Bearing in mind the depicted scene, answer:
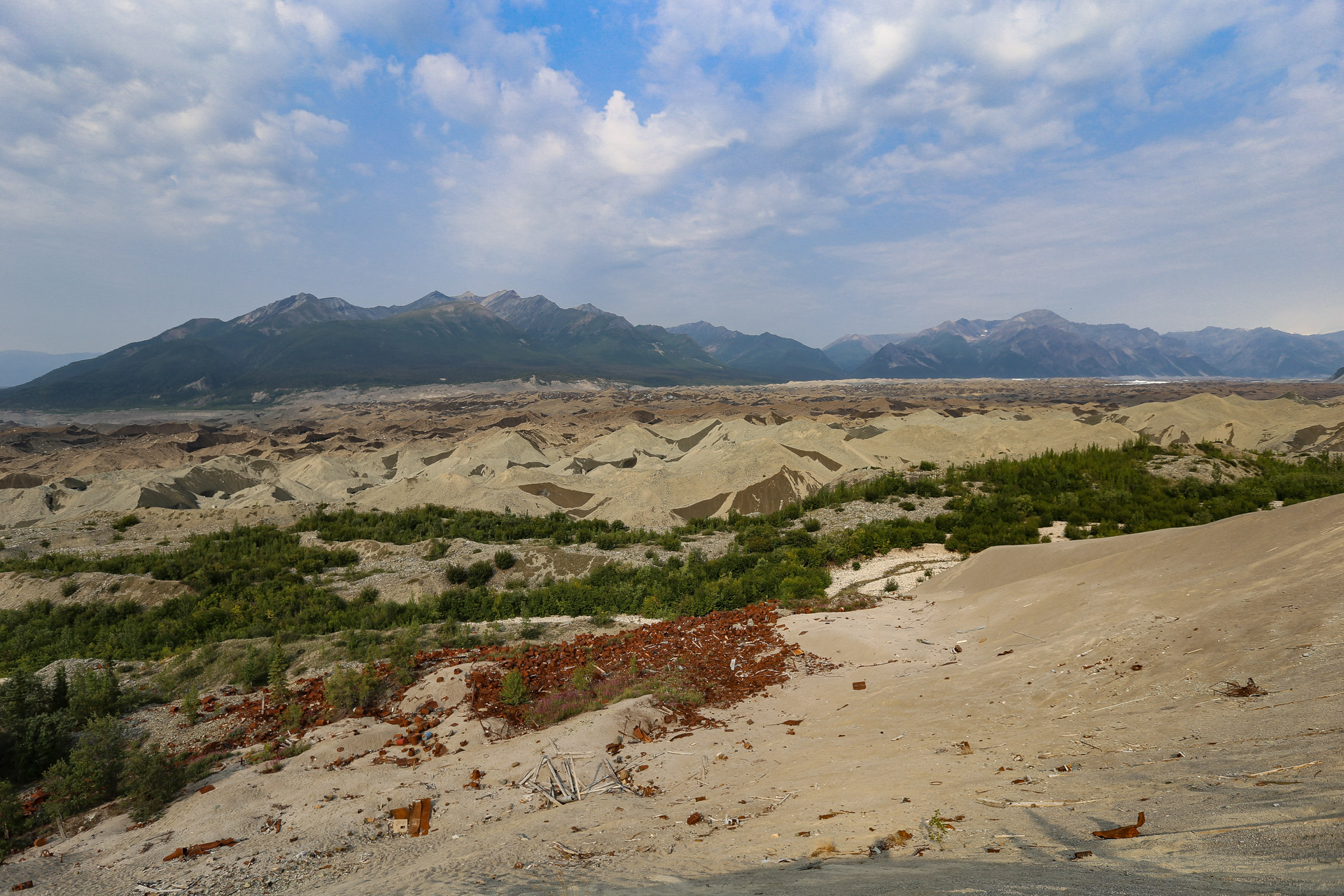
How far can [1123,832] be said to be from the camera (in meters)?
3.33

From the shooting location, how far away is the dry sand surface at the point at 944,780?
10.8 ft

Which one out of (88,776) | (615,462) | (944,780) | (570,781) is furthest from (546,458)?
(944,780)

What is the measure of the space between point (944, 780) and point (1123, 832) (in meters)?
1.65

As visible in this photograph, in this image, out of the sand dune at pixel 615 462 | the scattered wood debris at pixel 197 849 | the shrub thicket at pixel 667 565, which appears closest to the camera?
the scattered wood debris at pixel 197 849

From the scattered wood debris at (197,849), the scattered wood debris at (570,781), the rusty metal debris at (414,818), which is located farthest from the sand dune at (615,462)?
the scattered wood debris at (197,849)

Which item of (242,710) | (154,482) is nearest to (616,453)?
(154,482)

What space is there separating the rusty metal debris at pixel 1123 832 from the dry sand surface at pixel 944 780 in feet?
0.23

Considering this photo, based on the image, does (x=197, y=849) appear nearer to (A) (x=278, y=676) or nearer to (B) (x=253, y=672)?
(A) (x=278, y=676)

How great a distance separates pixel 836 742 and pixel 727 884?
10.0ft

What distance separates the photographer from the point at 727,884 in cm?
367

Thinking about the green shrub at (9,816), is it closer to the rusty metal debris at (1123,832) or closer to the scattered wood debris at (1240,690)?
the rusty metal debris at (1123,832)

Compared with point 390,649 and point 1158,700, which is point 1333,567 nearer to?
point 1158,700

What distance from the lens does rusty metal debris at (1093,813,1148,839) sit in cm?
329

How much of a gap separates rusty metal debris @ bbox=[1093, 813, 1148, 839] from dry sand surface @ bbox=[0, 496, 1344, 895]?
0.07 meters
